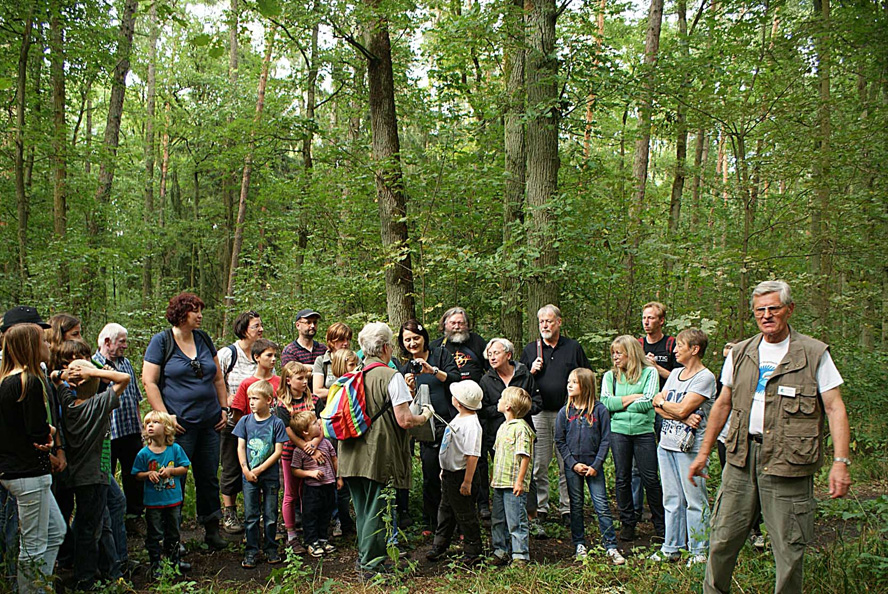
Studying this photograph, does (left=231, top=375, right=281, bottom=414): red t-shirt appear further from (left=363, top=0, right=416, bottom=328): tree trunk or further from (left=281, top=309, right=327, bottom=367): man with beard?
(left=363, top=0, right=416, bottom=328): tree trunk

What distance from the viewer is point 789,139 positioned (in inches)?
329

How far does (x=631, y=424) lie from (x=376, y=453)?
237 centimetres

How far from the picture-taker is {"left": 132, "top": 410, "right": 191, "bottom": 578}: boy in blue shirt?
4340 mm

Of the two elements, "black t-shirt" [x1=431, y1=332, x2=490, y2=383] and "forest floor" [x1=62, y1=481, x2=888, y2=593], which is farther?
"black t-shirt" [x1=431, y1=332, x2=490, y2=383]

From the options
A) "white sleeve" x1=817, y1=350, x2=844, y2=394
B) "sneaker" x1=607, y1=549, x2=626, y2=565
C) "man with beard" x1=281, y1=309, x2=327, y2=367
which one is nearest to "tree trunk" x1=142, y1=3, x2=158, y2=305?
"man with beard" x1=281, y1=309, x2=327, y2=367

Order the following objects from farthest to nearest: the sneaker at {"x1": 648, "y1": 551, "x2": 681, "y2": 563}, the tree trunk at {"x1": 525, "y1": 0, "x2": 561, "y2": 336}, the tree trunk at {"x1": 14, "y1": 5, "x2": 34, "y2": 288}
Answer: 1. the tree trunk at {"x1": 14, "y1": 5, "x2": 34, "y2": 288}
2. the tree trunk at {"x1": 525, "y1": 0, "x2": 561, "y2": 336}
3. the sneaker at {"x1": 648, "y1": 551, "x2": 681, "y2": 563}

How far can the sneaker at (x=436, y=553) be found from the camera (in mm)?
4645

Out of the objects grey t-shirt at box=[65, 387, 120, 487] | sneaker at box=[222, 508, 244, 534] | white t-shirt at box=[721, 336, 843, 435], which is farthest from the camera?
sneaker at box=[222, 508, 244, 534]

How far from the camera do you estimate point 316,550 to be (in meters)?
4.83

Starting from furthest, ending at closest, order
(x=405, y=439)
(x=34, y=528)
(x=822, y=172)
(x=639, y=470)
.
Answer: (x=822, y=172)
(x=639, y=470)
(x=405, y=439)
(x=34, y=528)

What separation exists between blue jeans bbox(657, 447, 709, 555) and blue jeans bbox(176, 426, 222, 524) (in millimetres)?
3835

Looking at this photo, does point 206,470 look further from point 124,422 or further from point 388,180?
point 388,180

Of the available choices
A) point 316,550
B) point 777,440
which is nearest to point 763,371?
point 777,440

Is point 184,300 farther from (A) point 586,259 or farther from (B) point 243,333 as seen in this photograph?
(A) point 586,259
